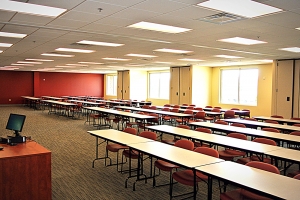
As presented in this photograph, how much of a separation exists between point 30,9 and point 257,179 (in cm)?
440

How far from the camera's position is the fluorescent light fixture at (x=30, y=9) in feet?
14.5

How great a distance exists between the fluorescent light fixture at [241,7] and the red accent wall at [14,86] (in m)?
22.2

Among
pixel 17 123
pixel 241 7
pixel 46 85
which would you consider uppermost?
pixel 241 7

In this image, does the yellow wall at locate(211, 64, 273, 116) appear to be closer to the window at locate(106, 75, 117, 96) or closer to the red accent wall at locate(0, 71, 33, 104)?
the window at locate(106, 75, 117, 96)

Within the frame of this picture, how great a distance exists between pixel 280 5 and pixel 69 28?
4.27 meters

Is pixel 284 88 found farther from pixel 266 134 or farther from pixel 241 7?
pixel 241 7

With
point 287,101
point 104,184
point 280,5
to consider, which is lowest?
point 104,184

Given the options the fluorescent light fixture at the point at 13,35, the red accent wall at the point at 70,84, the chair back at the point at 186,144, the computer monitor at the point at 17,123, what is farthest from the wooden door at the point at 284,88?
the red accent wall at the point at 70,84

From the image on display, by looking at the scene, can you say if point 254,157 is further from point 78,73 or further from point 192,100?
point 78,73

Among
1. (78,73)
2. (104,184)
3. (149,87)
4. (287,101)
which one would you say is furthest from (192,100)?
(78,73)

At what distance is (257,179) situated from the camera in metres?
2.90

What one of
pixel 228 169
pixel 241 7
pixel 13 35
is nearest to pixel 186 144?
pixel 228 169

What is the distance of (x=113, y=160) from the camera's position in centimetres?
630

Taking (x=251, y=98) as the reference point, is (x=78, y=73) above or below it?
above
